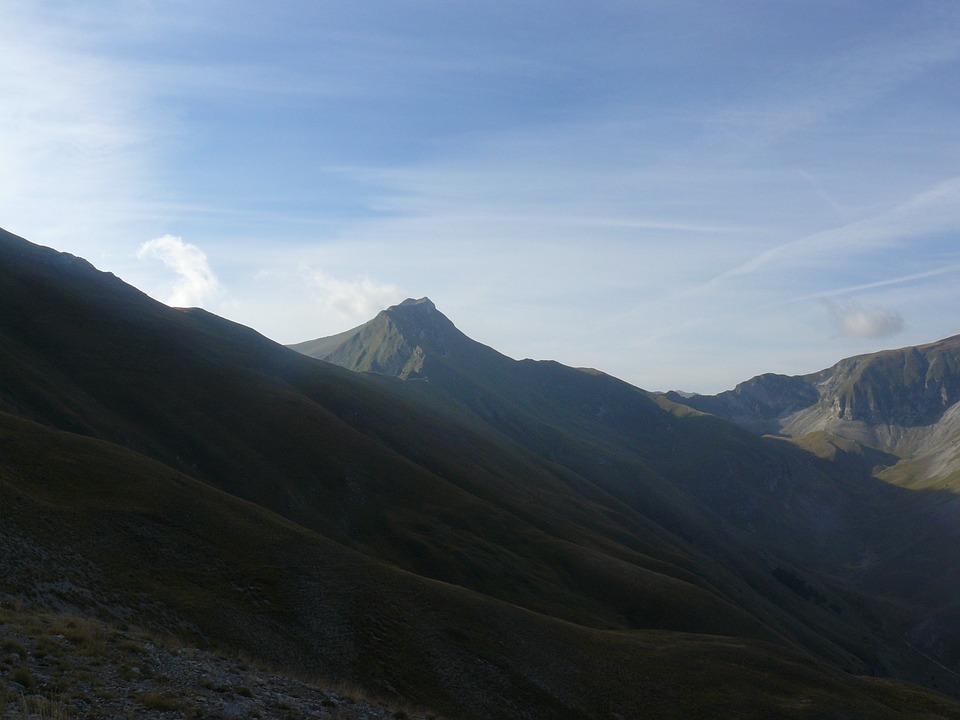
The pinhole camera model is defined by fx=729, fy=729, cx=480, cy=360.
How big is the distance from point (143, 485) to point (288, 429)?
58874 mm

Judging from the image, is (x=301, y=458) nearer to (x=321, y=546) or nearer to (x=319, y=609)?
(x=321, y=546)

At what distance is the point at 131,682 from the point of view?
2284 cm

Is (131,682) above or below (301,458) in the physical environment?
above

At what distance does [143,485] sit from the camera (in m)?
59.1

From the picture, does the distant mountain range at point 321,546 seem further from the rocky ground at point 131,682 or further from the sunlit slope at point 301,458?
the rocky ground at point 131,682

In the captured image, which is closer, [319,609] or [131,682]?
[131,682]

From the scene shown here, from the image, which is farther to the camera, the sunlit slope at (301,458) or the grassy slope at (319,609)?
the sunlit slope at (301,458)

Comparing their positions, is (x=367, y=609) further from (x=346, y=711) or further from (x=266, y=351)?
(x=266, y=351)

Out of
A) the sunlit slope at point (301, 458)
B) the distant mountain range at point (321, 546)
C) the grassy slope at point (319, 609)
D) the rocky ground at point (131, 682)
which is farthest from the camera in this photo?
the sunlit slope at point (301, 458)

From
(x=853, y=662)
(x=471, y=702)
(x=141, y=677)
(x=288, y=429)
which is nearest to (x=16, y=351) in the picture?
(x=288, y=429)

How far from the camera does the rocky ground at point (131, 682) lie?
20.2 meters

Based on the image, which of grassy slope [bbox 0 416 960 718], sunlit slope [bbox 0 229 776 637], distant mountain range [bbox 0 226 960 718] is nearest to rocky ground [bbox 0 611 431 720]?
distant mountain range [bbox 0 226 960 718]

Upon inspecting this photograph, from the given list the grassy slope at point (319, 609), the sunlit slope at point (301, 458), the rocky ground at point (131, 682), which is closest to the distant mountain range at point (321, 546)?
the grassy slope at point (319, 609)

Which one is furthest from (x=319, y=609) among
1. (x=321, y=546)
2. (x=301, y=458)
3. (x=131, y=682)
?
(x=301, y=458)
